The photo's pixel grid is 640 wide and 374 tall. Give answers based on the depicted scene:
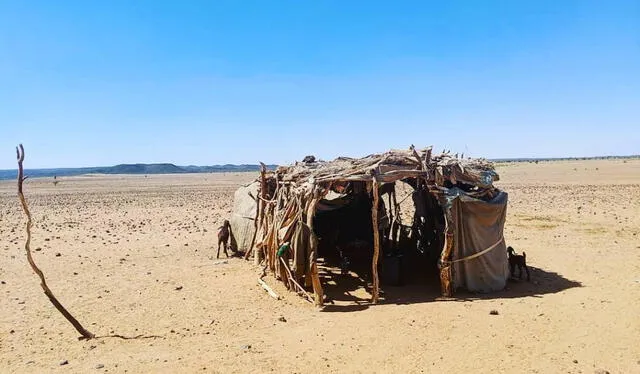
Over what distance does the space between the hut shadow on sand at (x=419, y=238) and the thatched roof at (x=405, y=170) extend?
22mm

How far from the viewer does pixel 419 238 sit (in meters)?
13.1

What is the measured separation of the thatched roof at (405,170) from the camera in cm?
1002

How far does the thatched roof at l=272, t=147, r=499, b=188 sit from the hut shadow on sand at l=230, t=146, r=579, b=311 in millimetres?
22

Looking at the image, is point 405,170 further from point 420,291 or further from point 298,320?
point 298,320

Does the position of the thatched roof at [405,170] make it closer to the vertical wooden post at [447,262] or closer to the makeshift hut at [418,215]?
the makeshift hut at [418,215]

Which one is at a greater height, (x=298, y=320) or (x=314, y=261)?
(x=314, y=261)

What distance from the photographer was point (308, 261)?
10000mm

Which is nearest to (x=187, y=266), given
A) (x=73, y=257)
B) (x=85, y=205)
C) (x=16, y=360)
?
(x=73, y=257)

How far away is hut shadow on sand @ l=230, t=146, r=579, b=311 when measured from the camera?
10.0 meters

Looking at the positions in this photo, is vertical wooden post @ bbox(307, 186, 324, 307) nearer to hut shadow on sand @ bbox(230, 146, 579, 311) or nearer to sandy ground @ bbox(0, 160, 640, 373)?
hut shadow on sand @ bbox(230, 146, 579, 311)

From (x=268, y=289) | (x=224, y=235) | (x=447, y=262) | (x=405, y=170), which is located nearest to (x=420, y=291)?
(x=447, y=262)

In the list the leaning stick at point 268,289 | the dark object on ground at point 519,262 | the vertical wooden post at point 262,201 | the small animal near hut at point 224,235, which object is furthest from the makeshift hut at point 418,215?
the small animal near hut at point 224,235

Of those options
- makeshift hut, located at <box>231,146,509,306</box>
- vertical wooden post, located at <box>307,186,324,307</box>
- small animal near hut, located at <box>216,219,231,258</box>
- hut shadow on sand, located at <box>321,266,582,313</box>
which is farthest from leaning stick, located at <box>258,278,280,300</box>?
small animal near hut, located at <box>216,219,231,258</box>

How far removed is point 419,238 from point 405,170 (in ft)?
11.7
